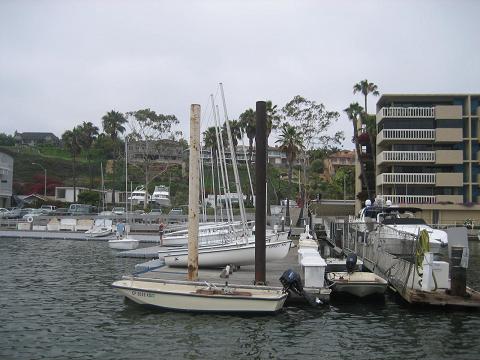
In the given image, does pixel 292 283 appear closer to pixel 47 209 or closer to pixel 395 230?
pixel 395 230

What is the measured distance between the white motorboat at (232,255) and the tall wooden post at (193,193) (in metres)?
4.93

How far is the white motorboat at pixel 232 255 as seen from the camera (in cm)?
2362

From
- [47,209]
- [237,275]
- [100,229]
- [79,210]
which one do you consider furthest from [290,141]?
[237,275]

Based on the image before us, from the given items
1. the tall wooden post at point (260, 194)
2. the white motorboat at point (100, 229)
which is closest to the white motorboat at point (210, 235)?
the tall wooden post at point (260, 194)

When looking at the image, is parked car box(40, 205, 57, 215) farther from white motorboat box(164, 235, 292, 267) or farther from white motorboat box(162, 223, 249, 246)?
white motorboat box(164, 235, 292, 267)

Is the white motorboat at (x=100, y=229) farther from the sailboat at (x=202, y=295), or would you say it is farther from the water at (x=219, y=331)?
the sailboat at (x=202, y=295)

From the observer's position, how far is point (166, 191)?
328ft

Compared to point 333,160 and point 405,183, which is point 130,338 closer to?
point 405,183

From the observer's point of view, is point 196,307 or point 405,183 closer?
point 196,307

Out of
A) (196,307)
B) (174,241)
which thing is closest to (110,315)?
(196,307)

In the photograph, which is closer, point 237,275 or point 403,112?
point 237,275

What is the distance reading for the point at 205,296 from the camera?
661 inches

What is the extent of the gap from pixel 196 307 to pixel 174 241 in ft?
67.6

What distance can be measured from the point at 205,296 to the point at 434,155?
49.8 m
